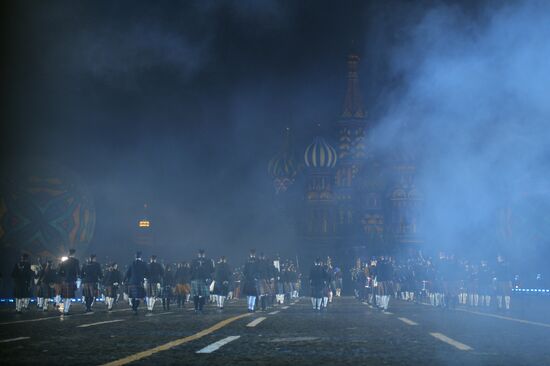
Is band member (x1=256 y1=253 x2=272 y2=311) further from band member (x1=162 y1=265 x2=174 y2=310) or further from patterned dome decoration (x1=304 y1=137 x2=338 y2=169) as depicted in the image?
patterned dome decoration (x1=304 y1=137 x2=338 y2=169)

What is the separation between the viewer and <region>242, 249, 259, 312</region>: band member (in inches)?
1296

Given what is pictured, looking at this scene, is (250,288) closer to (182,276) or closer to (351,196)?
(182,276)

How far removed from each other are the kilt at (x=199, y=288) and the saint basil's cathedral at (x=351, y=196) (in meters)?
108

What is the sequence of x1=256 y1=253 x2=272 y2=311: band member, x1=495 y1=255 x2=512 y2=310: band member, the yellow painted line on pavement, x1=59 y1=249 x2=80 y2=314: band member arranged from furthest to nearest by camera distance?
x1=495 y1=255 x2=512 y2=310: band member → x1=256 y1=253 x2=272 y2=311: band member → x1=59 y1=249 x2=80 y2=314: band member → the yellow painted line on pavement

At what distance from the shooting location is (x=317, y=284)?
34.9 m

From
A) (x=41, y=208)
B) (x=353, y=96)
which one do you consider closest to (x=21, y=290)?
(x=41, y=208)

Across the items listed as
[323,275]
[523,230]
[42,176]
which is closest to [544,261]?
[523,230]

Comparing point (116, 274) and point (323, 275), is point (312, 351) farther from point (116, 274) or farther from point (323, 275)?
point (116, 274)

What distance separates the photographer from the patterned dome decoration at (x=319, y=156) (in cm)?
15688

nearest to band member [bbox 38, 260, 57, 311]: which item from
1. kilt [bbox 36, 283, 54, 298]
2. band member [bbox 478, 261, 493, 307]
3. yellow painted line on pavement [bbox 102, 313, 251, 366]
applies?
kilt [bbox 36, 283, 54, 298]

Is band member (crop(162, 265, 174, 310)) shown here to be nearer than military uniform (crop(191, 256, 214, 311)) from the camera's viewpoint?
No

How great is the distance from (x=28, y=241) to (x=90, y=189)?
7.15 metres

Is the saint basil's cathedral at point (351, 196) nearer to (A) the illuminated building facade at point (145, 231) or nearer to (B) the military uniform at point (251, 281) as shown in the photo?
(A) the illuminated building facade at point (145, 231)

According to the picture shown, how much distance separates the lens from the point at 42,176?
2621 inches
